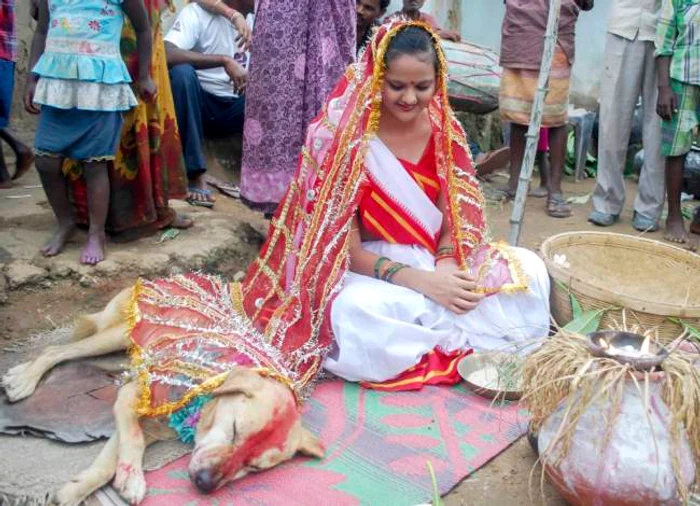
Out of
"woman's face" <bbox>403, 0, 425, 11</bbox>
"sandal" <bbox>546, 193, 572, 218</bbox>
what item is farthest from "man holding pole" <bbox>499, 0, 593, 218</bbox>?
"woman's face" <bbox>403, 0, 425, 11</bbox>

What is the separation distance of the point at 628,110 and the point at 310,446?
4038mm

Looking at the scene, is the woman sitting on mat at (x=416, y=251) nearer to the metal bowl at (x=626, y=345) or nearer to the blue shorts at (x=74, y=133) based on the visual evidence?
the metal bowl at (x=626, y=345)

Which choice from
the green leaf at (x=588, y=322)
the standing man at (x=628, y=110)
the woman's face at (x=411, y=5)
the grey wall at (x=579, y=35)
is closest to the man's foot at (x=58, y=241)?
the green leaf at (x=588, y=322)

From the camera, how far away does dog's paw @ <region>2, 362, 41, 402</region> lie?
270 centimetres

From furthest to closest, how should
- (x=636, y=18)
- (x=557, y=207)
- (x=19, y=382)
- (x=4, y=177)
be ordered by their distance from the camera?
(x=557, y=207)
(x=636, y=18)
(x=4, y=177)
(x=19, y=382)

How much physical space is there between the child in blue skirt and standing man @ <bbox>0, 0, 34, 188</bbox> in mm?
1013

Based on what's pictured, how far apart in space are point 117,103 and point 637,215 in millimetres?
3963

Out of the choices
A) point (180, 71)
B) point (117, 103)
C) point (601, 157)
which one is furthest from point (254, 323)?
point (601, 157)

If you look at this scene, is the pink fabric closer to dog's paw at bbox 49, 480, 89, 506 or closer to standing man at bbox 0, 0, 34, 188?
dog's paw at bbox 49, 480, 89, 506

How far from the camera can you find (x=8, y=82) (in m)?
4.48

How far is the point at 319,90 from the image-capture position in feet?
14.1

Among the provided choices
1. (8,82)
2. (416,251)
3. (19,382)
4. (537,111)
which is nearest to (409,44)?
(416,251)

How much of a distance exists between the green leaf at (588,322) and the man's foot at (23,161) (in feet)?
11.8

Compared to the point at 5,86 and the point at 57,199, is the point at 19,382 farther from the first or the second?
the point at 5,86
